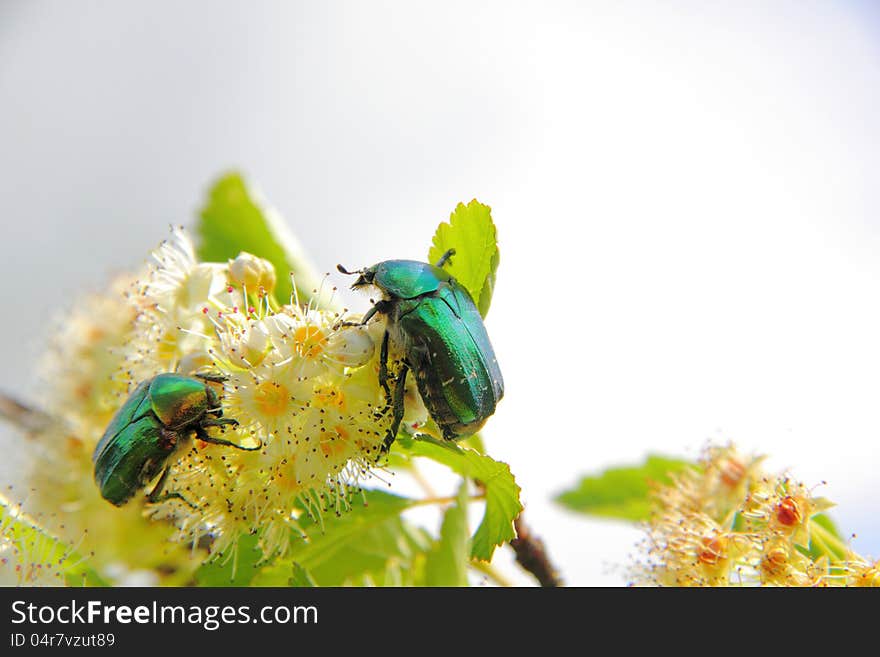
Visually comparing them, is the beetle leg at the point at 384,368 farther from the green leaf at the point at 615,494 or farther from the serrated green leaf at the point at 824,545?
the green leaf at the point at 615,494

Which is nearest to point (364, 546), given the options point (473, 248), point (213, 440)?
point (213, 440)

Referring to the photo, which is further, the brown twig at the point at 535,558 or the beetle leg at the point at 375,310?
the brown twig at the point at 535,558

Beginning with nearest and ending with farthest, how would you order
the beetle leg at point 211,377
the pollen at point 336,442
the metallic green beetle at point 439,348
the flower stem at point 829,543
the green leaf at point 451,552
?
the green leaf at point 451,552 < the metallic green beetle at point 439,348 < the pollen at point 336,442 < the beetle leg at point 211,377 < the flower stem at point 829,543

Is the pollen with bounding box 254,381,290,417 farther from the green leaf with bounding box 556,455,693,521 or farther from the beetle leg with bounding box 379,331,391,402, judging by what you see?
the green leaf with bounding box 556,455,693,521

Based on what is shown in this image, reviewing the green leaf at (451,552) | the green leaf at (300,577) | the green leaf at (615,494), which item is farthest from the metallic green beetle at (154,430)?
the green leaf at (615,494)

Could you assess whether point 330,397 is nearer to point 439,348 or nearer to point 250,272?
point 439,348

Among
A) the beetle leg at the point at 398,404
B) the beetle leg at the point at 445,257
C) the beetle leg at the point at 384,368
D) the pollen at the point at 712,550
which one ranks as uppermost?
the beetle leg at the point at 445,257

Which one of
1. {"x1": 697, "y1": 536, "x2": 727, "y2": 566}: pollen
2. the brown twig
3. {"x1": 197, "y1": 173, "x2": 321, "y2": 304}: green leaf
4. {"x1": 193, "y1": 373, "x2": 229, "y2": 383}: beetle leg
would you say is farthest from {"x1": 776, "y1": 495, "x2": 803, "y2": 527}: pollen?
{"x1": 197, "y1": 173, "x2": 321, "y2": 304}: green leaf
